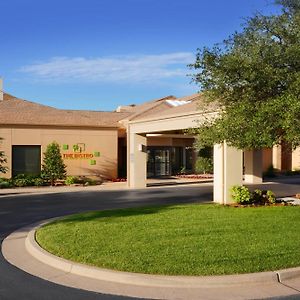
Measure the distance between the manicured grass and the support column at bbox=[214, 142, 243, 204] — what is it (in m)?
3.38

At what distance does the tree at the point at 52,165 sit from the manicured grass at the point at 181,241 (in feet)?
50.1

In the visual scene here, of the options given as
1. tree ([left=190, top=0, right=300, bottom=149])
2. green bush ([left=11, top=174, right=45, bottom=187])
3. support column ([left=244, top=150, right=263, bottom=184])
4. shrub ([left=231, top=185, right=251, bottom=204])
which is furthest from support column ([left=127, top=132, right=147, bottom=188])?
tree ([left=190, top=0, right=300, bottom=149])

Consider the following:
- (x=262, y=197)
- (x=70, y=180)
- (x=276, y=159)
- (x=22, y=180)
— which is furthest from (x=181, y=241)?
(x=276, y=159)

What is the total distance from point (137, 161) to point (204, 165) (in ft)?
34.1

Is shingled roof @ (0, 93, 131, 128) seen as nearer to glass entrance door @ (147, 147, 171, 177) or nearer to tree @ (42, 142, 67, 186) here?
tree @ (42, 142, 67, 186)

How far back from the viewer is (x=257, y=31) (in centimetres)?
1057

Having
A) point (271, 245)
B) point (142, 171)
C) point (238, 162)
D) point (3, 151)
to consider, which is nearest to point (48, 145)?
point (3, 151)

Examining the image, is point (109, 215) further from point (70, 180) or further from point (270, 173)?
point (270, 173)

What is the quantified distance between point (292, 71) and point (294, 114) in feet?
4.05

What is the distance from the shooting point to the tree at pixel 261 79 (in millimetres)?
9727

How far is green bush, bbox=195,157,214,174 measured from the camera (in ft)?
117

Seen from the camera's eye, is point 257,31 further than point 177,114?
No

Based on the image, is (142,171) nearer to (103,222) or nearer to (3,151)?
(3,151)

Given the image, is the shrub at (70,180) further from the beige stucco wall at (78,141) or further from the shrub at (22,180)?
the shrub at (22,180)
